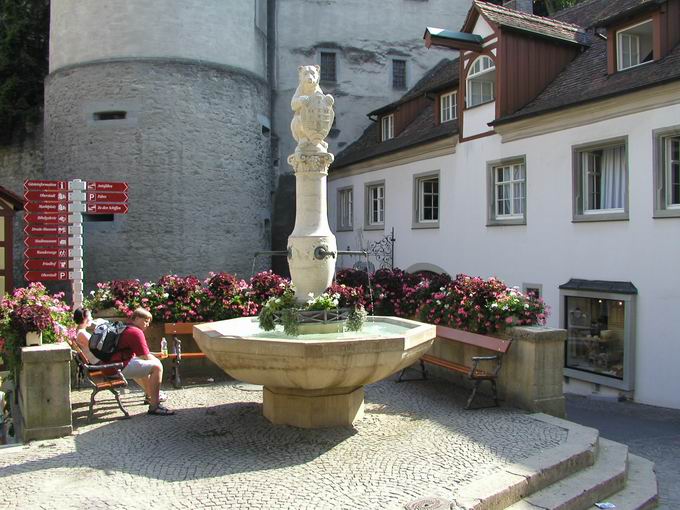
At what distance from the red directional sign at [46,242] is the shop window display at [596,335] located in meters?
9.82

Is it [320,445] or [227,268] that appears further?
[227,268]

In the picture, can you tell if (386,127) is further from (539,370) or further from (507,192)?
(539,370)

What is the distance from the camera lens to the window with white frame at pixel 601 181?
12.8m

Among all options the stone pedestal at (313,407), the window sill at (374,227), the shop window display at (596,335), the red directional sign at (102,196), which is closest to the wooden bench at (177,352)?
the stone pedestal at (313,407)

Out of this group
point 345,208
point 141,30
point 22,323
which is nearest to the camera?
point 22,323

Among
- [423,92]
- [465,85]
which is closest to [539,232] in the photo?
[465,85]

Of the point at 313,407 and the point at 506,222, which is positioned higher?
the point at 506,222

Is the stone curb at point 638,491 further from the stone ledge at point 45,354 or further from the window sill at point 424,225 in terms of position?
the window sill at point 424,225

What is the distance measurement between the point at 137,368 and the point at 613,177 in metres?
9.88

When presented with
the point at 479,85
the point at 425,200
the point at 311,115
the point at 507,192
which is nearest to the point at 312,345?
the point at 311,115

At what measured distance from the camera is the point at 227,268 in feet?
A: 69.3

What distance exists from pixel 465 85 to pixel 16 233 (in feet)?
51.1

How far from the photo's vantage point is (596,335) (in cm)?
1298

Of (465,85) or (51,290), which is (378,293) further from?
(51,290)
